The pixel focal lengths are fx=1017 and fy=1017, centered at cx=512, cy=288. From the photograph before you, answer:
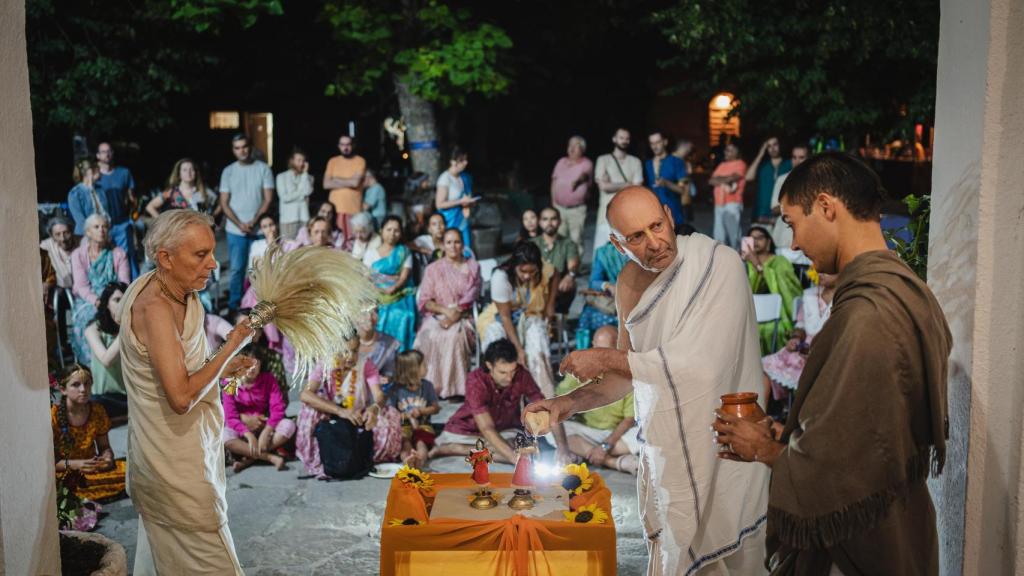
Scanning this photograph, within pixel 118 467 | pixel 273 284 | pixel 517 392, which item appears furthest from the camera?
pixel 517 392

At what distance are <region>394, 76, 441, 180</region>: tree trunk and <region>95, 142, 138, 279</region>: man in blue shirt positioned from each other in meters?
6.47

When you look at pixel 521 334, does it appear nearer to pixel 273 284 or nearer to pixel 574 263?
pixel 574 263

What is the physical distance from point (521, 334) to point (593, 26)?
13980mm

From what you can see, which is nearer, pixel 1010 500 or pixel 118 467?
pixel 1010 500

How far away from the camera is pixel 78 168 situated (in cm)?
1179

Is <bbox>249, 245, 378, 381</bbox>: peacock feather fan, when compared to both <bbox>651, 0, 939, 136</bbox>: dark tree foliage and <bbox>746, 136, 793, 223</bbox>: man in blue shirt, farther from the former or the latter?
<bbox>651, 0, 939, 136</bbox>: dark tree foliage

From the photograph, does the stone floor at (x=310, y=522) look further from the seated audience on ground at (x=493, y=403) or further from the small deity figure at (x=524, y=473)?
the small deity figure at (x=524, y=473)

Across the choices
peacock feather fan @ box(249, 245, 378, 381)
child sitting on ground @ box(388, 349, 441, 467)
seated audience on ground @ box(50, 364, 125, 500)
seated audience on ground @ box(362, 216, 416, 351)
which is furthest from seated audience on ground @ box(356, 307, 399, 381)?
peacock feather fan @ box(249, 245, 378, 381)

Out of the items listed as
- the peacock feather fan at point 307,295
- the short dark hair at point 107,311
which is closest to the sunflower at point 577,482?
the peacock feather fan at point 307,295

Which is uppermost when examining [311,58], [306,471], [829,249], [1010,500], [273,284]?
[311,58]

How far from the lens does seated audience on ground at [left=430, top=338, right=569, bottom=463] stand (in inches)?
296

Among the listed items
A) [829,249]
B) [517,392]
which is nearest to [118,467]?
[517,392]

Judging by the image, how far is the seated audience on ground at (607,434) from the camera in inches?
285

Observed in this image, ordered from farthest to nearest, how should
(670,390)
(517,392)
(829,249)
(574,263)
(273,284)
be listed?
1. (574,263)
2. (517,392)
3. (273,284)
4. (670,390)
5. (829,249)
